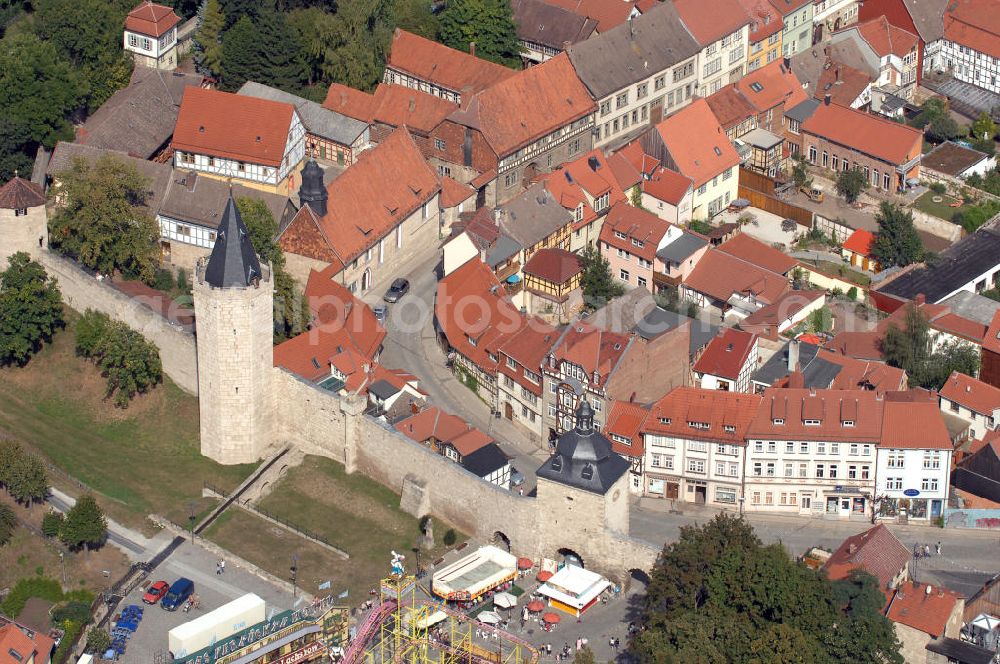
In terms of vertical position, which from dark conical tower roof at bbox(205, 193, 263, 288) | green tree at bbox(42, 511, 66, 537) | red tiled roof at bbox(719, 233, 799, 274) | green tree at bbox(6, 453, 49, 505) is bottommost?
red tiled roof at bbox(719, 233, 799, 274)

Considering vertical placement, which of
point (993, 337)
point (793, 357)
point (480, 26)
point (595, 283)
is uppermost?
point (480, 26)

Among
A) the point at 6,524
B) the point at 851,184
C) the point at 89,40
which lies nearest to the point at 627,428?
the point at 6,524

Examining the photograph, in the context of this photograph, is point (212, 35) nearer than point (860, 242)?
No

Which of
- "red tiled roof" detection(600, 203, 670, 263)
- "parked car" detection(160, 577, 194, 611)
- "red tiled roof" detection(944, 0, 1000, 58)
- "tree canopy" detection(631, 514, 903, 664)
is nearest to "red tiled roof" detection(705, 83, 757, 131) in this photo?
"red tiled roof" detection(600, 203, 670, 263)

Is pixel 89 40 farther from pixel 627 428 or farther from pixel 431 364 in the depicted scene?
pixel 627 428

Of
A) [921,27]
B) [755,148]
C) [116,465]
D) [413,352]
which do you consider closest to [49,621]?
[116,465]

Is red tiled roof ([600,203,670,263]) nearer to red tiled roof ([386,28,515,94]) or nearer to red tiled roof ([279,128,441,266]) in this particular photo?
red tiled roof ([279,128,441,266])

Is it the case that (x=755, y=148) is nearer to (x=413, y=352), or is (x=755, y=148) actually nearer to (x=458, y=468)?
(x=413, y=352)
